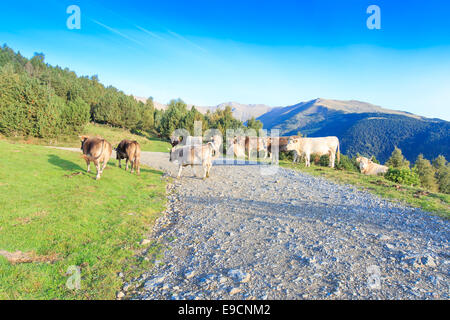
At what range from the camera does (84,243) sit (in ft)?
18.9

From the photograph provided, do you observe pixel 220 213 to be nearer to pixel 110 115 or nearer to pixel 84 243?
pixel 84 243

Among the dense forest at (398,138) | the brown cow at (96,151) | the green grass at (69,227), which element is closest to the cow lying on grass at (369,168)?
the green grass at (69,227)

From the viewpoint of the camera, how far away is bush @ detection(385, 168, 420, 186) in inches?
610

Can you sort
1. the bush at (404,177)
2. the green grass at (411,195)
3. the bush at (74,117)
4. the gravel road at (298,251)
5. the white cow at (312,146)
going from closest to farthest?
the gravel road at (298,251) < the green grass at (411,195) < the bush at (404,177) < the white cow at (312,146) < the bush at (74,117)

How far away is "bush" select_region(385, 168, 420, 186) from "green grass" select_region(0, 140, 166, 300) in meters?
17.4

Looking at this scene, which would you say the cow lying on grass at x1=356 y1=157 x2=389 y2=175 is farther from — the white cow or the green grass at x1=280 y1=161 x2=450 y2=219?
the green grass at x1=280 y1=161 x2=450 y2=219

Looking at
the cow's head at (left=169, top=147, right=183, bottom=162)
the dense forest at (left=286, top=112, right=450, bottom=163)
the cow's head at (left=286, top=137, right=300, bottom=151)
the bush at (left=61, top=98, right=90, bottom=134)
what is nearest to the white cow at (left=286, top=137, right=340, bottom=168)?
the cow's head at (left=286, top=137, right=300, bottom=151)

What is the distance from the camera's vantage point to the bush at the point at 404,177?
15.5m

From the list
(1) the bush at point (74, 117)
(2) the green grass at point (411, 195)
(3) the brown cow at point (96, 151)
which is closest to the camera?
(2) the green grass at point (411, 195)

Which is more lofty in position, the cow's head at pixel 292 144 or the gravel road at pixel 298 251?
the cow's head at pixel 292 144

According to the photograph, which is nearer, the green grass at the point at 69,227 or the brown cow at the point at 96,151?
the green grass at the point at 69,227

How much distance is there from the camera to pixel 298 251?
5285 mm

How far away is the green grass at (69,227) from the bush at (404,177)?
17.4 m

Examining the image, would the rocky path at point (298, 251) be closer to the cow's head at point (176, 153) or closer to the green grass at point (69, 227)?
the green grass at point (69, 227)
